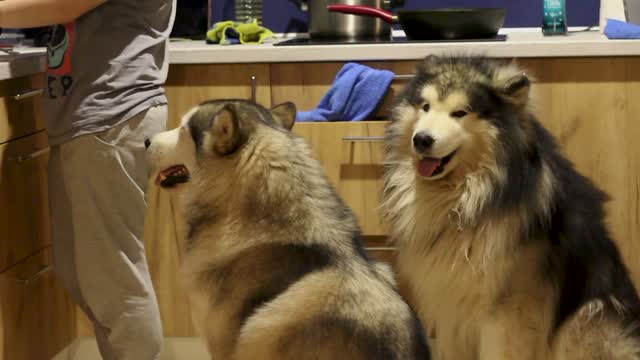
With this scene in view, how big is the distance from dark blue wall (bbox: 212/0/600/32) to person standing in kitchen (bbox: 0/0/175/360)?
45.0 inches

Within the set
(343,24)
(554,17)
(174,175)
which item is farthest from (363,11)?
(174,175)

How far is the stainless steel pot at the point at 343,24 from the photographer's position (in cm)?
336

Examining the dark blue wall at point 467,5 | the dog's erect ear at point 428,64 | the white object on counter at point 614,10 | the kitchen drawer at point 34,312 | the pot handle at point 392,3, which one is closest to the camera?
the dog's erect ear at point 428,64

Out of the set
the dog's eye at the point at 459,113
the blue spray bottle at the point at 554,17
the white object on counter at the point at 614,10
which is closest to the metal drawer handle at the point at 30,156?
the dog's eye at the point at 459,113

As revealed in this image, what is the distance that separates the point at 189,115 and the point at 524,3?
1.98 metres

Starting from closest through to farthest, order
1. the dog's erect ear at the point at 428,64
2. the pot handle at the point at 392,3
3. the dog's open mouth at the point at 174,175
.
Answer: the dog's open mouth at the point at 174,175
the dog's erect ear at the point at 428,64
the pot handle at the point at 392,3

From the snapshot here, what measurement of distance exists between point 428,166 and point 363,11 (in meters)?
0.97

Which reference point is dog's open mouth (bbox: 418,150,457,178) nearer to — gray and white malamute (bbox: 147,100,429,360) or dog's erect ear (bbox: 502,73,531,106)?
dog's erect ear (bbox: 502,73,531,106)

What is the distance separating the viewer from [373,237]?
3.25 meters

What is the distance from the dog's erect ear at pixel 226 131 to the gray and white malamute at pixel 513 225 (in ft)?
1.74

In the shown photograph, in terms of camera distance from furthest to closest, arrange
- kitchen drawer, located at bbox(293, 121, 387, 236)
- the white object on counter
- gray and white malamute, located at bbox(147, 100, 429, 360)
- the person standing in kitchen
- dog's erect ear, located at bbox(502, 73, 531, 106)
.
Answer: the white object on counter → kitchen drawer, located at bbox(293, 121, 387, 236) → the person standing in kitchen → dog's erect ear, located at bbox(502, 73, 531, 106) → gray and white malamute, located at bbox(147, 100, 429, 360)

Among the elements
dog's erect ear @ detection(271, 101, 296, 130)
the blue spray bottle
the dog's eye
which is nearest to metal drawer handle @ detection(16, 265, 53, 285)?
dog's erect ear @ detection(271, 101, 296, 130)

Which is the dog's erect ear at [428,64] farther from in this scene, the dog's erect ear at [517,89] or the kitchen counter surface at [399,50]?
the kitchen counter surface at [399,50]

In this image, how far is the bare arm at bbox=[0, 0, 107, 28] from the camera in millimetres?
2486
